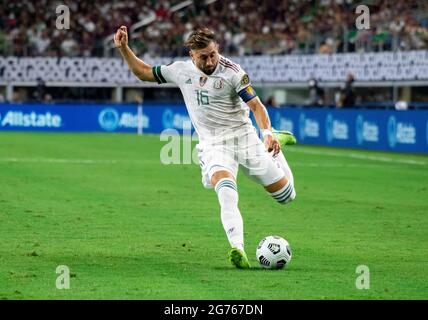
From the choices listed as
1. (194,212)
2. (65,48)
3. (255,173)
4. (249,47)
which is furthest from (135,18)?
(255,173)

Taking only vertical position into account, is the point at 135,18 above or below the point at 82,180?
above

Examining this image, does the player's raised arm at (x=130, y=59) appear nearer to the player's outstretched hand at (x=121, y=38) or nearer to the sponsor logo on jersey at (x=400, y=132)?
the player's outstretched hand at (x=121, y=38)

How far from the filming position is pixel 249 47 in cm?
4394

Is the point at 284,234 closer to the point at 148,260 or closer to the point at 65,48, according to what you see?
the point at 148,260

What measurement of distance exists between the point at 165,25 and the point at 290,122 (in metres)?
13.6

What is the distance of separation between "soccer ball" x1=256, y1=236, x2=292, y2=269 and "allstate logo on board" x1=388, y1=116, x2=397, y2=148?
66.0 ft

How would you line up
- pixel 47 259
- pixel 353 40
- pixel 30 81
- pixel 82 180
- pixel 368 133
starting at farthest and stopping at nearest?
pixel 30 81, pixel 353 40, pixel 368 133, pixel 82 180, pixel 47 259

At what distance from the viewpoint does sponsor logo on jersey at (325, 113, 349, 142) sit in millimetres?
32625

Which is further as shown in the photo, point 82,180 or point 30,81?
point 30,81

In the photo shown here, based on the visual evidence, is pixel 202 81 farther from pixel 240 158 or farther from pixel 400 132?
pixel 400 132

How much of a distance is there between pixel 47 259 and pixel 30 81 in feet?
121

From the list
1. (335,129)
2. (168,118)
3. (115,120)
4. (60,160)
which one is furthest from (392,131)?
(115,120)

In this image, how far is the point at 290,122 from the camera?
3541 cm

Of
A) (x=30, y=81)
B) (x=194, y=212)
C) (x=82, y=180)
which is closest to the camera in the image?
(x=194, y=212)
